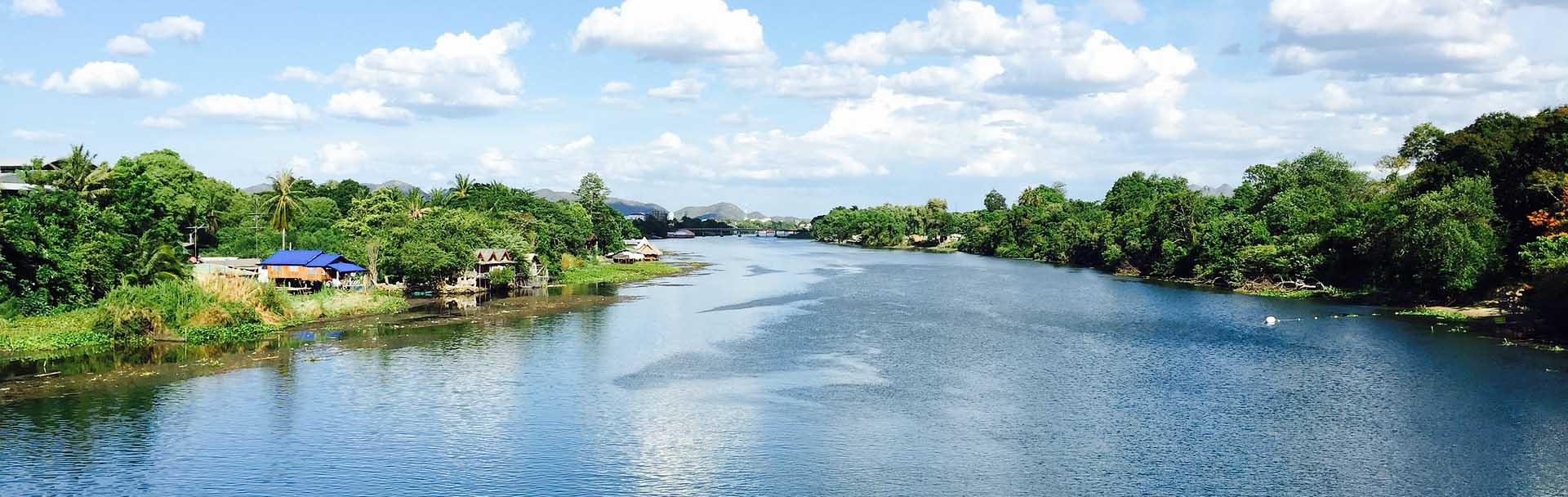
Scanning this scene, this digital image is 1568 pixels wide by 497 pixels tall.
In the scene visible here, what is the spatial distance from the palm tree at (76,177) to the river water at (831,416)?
1941cm

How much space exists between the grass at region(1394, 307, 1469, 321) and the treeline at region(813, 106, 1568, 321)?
1916mm

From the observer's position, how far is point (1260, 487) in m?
25.9

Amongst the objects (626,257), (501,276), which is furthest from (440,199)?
(501,276)

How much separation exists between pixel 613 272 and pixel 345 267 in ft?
109

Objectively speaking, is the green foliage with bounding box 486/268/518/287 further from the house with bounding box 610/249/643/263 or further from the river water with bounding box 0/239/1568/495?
the house with bounding box 610/249/643/263

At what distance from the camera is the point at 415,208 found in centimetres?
9519

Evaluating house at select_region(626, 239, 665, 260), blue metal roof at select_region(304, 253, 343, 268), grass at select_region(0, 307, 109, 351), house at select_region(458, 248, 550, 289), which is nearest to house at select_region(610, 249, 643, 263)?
house at select_region(626, 239, 665, 260)

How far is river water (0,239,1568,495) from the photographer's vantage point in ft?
87.1

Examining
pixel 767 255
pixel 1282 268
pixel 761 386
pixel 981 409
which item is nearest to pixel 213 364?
pixel 761 386

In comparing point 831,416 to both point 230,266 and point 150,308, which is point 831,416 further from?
point 230,266

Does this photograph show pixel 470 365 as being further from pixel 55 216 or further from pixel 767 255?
pixel 767 255

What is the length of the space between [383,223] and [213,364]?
4492 cm

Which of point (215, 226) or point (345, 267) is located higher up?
point (215, 226)

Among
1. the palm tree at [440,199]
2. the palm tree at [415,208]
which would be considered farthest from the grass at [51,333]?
the palm tree at [440,199]
